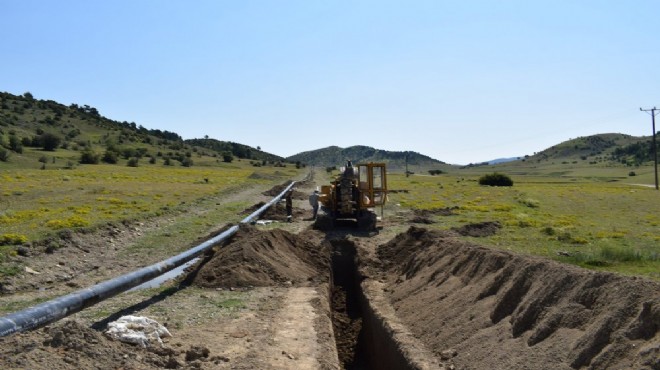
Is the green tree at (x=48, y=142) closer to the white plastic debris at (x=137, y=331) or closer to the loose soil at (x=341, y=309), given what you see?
the loose soil at (x=341, y=309)

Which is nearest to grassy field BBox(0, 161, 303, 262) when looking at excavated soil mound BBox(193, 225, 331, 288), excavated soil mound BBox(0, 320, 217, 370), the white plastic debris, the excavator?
excavated soil mound BBox(193, 225, 331, 288)

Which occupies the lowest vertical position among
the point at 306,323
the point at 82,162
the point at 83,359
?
the point at 306,323

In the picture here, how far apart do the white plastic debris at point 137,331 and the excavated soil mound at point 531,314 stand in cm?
438

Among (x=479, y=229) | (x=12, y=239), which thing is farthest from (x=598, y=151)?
(x=12, y=239)

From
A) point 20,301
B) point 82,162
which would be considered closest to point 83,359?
point 20,301

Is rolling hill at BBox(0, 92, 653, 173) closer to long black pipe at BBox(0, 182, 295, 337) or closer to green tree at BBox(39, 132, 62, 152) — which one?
green tree at BBox(39, 132, 62, 152)

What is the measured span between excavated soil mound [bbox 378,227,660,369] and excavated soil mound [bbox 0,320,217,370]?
4013 millimetres

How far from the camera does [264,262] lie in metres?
14.8

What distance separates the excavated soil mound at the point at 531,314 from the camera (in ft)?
22.6

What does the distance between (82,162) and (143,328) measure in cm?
7090

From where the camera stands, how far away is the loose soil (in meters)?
7.02

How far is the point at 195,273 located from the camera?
14.1 meters

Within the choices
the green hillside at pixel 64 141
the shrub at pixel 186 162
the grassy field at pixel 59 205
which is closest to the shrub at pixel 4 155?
the green hillside at pixel 64 141

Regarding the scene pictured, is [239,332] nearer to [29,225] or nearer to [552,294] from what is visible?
[552,294]
